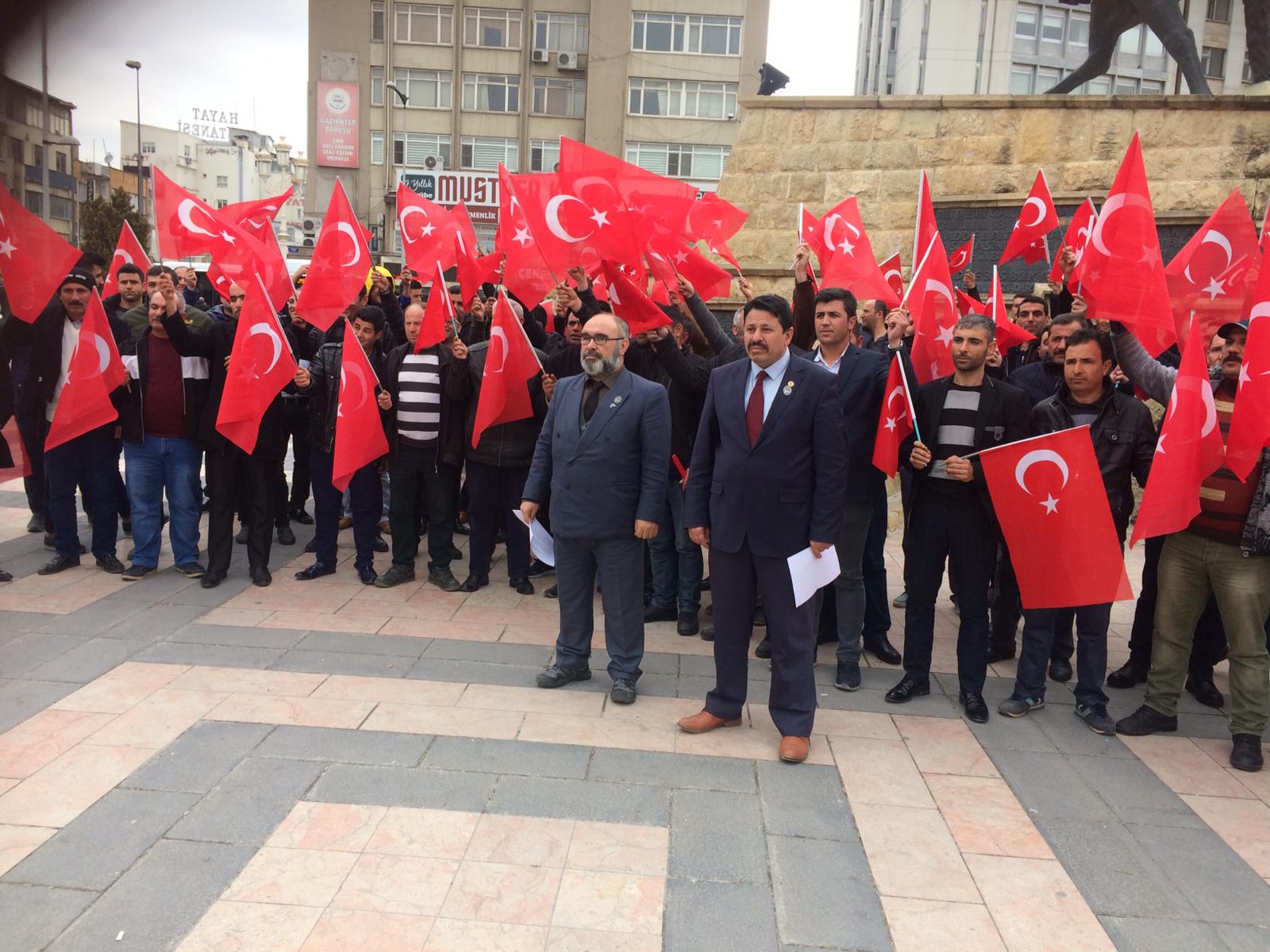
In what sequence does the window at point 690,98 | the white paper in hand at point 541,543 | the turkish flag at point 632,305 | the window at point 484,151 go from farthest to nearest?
the window at point 484,151 → the window at point 690,98 → the turkish flag at point 632,305 → the white paper in hand at point 541,543

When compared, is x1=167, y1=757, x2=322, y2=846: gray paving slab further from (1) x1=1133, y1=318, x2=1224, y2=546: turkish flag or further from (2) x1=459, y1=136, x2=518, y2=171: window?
(2) x1=459, y1=136, x2=518, y2=171: window

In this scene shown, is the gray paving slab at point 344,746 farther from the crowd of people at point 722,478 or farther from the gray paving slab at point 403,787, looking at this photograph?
the crowd of people at point 722,478

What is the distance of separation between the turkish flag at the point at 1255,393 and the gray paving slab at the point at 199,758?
4629mm

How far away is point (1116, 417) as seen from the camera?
5.08 meters

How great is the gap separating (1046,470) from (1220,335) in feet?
4.13

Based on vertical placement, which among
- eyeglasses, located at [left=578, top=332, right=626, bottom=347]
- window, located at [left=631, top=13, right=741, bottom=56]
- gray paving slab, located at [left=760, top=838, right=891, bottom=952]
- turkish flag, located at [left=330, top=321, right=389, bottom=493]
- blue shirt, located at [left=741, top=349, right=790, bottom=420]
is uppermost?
window, located at [left=631, top=13, right=741, bottom=56]

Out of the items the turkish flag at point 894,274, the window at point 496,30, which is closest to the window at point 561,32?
the window at point 496,30

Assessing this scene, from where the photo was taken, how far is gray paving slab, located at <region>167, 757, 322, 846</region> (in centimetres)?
357

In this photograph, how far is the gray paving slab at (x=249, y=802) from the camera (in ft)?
11.7

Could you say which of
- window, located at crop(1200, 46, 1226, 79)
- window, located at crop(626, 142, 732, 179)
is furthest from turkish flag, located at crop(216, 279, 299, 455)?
window, located at crop(1200, 46, 1226, 79)

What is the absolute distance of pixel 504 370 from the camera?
6645 millimetres

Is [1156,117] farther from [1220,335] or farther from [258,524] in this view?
[258,524]

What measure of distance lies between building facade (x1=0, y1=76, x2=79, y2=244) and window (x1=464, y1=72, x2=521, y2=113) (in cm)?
4607

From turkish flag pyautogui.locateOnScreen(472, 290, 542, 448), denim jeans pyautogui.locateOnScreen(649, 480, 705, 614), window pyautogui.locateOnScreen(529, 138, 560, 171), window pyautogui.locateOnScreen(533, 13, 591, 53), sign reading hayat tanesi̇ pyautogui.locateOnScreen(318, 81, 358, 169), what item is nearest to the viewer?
denim jeans pyautogui.locateOnScreen(649, 480, 705, 614)
